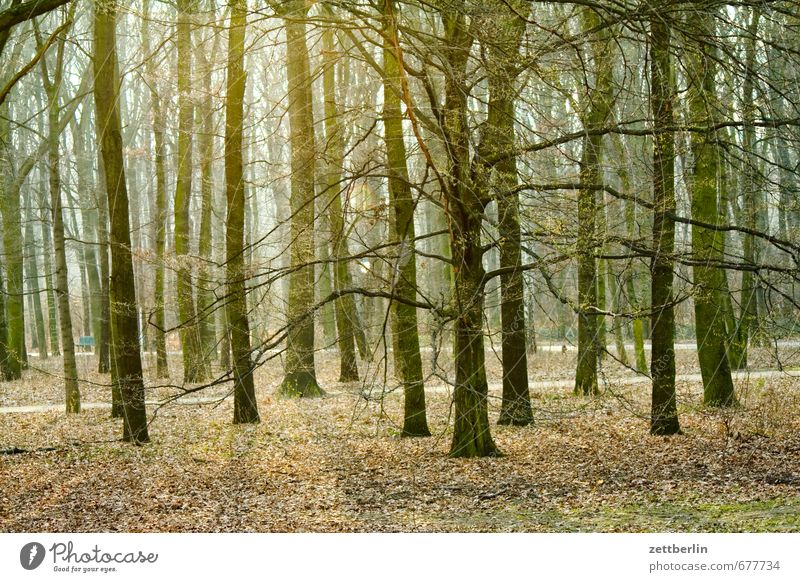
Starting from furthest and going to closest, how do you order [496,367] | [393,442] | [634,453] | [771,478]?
[496,367] < [393,442] < [634,453] < [771,478]

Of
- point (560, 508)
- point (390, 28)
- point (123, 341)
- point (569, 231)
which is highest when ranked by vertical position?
point (390, 28)

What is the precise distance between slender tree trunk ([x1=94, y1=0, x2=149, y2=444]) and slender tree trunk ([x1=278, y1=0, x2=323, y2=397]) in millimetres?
1552

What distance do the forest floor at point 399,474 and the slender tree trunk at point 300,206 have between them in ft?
3.36

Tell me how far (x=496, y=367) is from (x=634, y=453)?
28.0ft

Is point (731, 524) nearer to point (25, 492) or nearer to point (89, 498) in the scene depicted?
point (89, 498)

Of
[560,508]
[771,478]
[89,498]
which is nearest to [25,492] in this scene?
[89,498]

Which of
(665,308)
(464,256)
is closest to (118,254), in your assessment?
(464,256)

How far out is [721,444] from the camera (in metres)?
8.16

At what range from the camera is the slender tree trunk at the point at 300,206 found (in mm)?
6340

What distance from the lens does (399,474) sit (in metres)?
7.48
